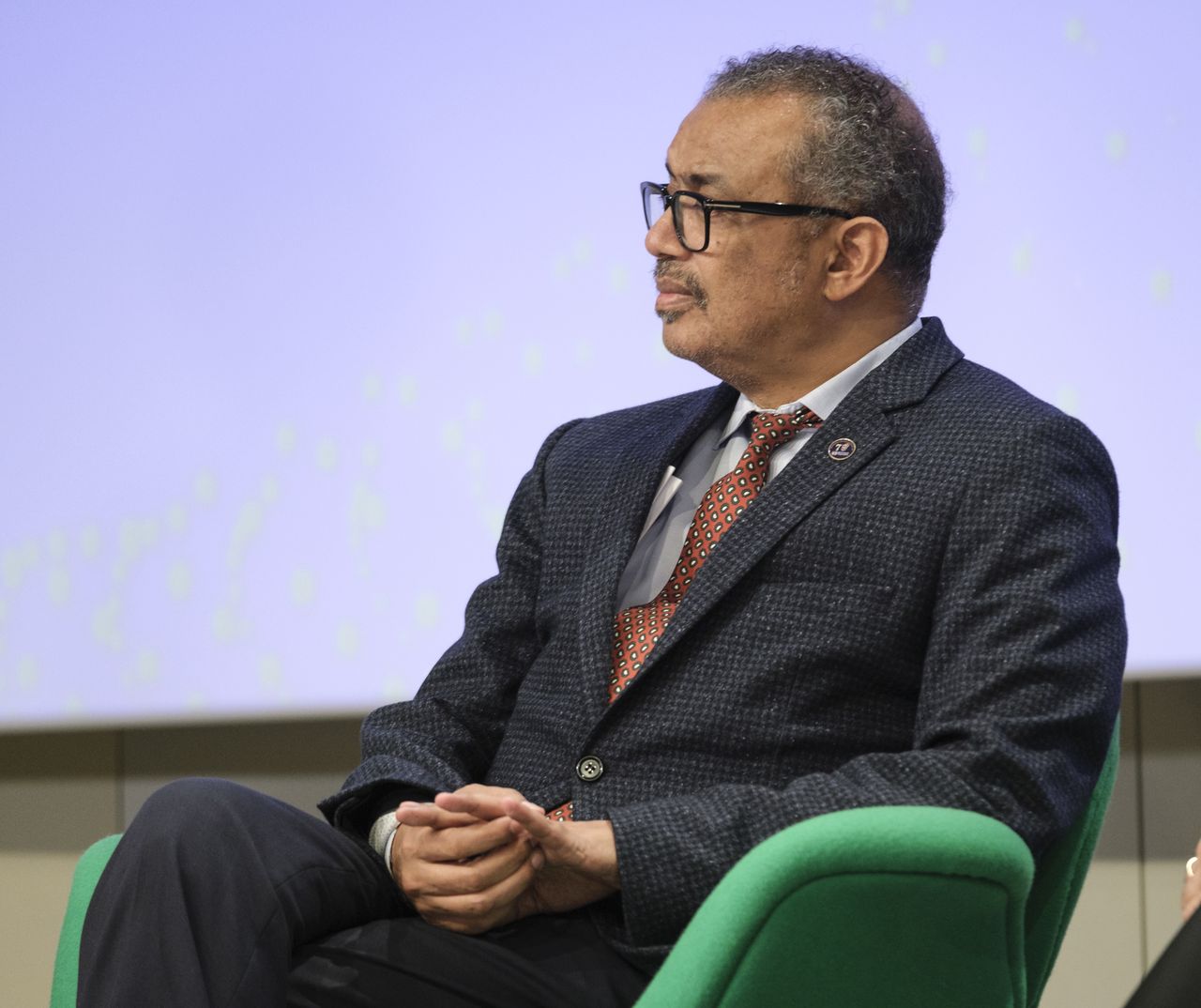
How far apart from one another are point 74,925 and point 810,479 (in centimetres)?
90

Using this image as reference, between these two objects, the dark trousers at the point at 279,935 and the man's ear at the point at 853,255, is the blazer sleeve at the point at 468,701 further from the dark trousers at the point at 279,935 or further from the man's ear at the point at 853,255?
the man's ear at the point at 853,255

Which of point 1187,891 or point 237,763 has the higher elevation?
point 1187,891

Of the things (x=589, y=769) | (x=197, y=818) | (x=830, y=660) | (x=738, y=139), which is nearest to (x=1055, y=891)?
(x=830, y=660)

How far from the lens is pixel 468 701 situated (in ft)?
6.39

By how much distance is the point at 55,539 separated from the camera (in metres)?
2.86

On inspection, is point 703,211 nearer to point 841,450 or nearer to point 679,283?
point 679,283

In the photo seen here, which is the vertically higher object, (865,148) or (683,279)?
(865,148)

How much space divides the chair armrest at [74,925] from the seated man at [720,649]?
0.52ft

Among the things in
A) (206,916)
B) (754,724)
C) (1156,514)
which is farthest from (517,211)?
(206,916)

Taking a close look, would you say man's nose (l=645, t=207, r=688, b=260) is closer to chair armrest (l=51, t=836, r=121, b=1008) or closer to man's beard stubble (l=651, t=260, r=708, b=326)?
man's beard stubble (l=651, t=260, r=708, b=326)

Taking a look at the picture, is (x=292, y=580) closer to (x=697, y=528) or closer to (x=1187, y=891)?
(x=697, y=528)

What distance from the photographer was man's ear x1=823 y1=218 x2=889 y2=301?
1.94 metres

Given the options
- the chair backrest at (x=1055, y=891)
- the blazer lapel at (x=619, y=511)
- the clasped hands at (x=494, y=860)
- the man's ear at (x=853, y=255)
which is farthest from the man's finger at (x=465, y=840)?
the man's ear at (x=853, y=255)

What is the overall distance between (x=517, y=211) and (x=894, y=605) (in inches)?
50.8
